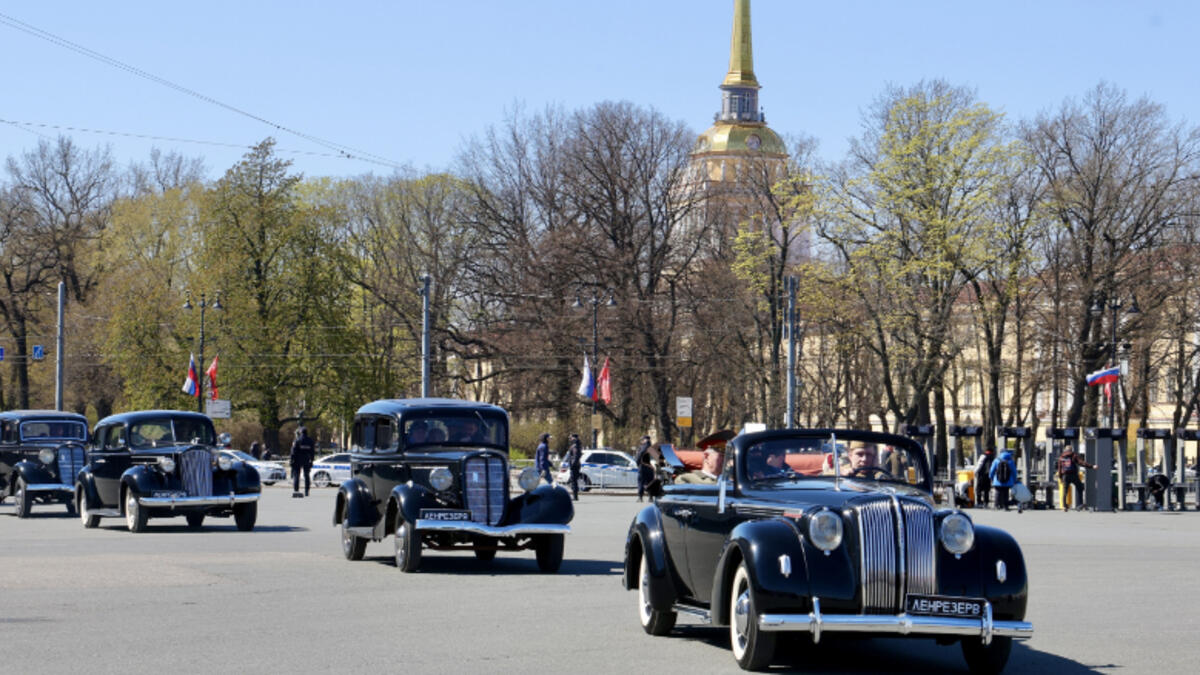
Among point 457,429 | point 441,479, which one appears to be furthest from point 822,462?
point 457,429

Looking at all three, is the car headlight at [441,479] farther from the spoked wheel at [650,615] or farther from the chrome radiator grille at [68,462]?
the chrome radiator grille at [68,462]

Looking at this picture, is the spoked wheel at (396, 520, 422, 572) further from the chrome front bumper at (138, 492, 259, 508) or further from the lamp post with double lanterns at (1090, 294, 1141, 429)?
the lamp post with double lanterns at (1090, 294, 1141, 429)

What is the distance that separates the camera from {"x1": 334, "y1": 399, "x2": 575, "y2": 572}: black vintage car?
1888cm

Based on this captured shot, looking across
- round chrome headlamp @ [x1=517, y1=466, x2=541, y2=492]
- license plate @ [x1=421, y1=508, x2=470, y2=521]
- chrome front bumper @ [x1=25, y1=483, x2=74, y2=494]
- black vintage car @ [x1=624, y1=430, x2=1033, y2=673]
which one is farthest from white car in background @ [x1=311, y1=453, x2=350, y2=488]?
black vintage car @ [x1=624, y1=430, x2=1033, y2=673]

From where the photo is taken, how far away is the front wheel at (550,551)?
63.1 feet

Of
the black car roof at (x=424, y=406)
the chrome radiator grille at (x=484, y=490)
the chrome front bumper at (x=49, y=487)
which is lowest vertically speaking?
the chrome front bumper at (x=49, y=487)

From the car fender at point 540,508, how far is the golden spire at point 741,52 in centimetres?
9469

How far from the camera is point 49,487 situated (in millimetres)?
32031

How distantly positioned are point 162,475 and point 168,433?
1.31 m

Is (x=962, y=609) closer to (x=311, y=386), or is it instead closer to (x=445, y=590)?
(x=445, y=590)

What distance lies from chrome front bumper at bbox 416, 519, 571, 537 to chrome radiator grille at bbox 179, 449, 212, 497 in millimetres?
8995

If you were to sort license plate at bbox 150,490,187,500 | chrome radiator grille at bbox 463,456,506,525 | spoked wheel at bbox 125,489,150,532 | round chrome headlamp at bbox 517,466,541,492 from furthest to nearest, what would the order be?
spoked wheel at bbox 125,489,150,532 → license plate at bbox 150,490,187,500 → round chrome headlamp at bbox 517,466,541,492 → chrome radiator grille at bbox 463,456,506,525

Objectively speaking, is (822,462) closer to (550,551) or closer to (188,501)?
(550,551)

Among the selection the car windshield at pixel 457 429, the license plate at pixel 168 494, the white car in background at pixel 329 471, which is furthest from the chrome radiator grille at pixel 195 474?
the white car in background at pixel 329 471
